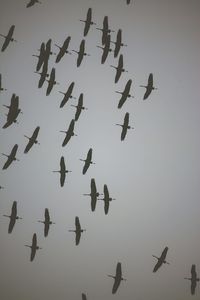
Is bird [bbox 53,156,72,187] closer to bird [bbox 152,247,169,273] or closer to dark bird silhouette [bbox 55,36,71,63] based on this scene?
dark bird silhouette [bbox 55,36,71,63]

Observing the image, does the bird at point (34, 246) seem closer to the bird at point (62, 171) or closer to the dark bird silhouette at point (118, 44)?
the bird at point (62, 171)

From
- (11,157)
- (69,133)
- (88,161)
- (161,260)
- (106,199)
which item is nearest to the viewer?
(11,157)

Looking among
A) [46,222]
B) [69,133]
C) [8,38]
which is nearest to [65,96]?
[69,133]

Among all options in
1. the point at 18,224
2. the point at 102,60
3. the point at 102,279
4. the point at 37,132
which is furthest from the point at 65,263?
the point at 102,60

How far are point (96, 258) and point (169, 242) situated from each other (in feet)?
9.21

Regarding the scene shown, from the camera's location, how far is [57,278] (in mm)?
14156

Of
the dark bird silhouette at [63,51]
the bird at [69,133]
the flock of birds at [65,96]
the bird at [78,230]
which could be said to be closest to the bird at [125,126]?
the flock of birds at [65,96]

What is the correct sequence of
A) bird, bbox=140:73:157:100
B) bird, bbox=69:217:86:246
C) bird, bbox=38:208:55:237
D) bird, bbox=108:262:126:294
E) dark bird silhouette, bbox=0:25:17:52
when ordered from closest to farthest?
dark bird silhouette, bbox=0:25:17:52 → bird, bbox=140:73:157:100 → bird, bbox=38:208:55:237 → bird, bbox=69:217:86:246 → bird, bbox=108:262:126:294

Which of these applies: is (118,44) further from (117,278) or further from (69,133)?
(117,278)

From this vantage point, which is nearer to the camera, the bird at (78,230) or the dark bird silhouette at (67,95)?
the dark bird silhouette at (67,95)

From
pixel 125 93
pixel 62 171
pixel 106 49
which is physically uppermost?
pixel 106 49

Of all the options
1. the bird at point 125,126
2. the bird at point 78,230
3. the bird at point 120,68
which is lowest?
the bird at point 78,230

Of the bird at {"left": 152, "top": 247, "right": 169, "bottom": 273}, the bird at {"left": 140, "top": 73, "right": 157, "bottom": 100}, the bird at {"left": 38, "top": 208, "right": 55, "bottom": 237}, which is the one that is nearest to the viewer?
the bird at {"left": 140, "top": 73, "right": 157, "bottom": 100}

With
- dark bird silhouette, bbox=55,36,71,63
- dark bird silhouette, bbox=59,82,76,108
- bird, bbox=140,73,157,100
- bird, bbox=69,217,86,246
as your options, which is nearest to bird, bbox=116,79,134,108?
bird, bbox=140,73,157,100
